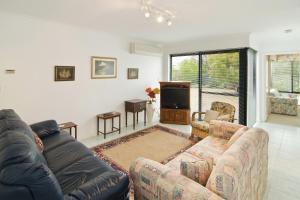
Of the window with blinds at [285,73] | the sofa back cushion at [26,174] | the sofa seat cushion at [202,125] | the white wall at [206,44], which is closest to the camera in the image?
the sofa back cushion at [26,174]

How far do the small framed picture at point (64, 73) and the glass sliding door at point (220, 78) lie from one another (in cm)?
348

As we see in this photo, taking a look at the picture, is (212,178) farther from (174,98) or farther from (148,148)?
(174,98)

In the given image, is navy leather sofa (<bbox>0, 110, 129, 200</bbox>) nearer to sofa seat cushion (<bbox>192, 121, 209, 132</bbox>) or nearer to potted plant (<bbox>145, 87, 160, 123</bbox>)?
sofa seat cushion (<bbox>192, 121, 209, 132</bbox>)

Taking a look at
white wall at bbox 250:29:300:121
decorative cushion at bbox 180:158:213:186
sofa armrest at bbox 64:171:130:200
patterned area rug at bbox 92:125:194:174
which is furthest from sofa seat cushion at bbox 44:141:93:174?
white wall at bbox 250:29:300:121

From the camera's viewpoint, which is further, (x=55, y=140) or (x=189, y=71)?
(x=189, y=71)

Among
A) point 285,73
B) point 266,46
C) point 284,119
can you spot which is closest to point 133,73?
point 266,46

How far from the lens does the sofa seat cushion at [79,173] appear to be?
1.76m

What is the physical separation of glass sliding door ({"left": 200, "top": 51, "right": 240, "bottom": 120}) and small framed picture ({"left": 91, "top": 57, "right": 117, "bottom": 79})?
8.26 ft

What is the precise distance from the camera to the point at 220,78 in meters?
5.08

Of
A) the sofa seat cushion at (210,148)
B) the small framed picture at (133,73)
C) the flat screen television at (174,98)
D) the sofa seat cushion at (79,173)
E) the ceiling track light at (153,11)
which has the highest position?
the ceiling track light at (153,11)

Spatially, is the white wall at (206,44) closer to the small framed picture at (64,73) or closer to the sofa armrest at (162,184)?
the small framed picture at (64,73)

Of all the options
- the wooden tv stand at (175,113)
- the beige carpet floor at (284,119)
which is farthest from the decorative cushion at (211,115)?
the beige carpet floor at (284,119)

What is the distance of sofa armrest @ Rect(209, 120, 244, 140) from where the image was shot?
281 centimetres

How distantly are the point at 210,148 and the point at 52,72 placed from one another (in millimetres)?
3165
